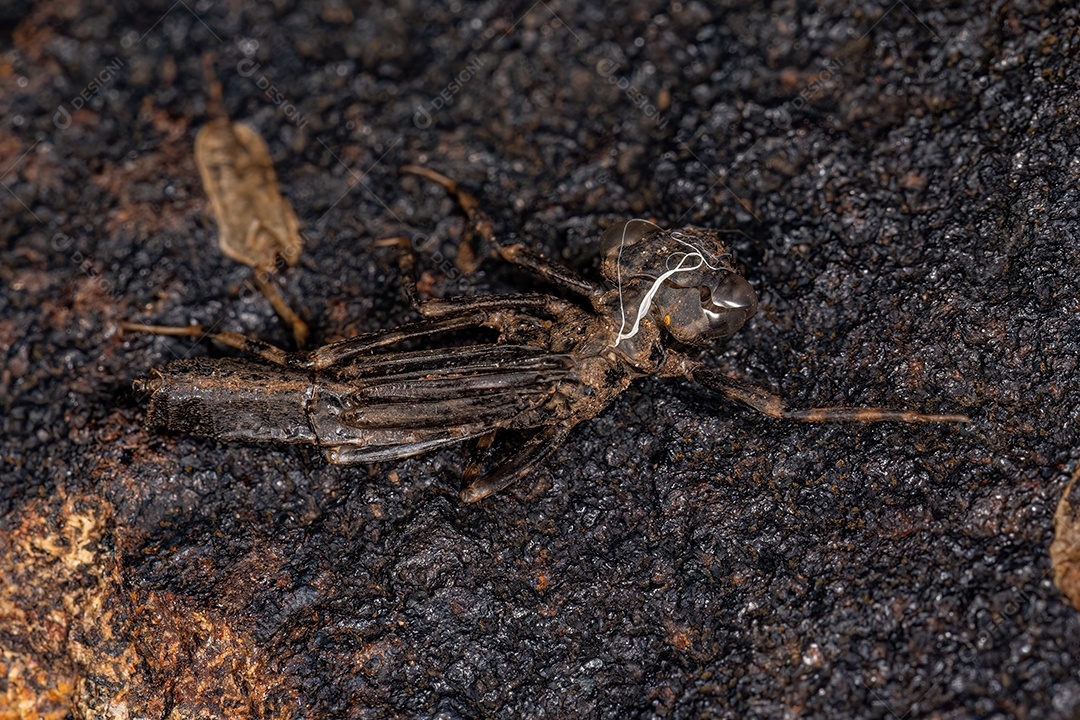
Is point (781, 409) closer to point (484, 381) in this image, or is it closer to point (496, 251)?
point (484, 381)

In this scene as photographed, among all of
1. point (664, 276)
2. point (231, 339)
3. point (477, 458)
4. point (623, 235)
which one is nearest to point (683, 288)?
point (664, 276)

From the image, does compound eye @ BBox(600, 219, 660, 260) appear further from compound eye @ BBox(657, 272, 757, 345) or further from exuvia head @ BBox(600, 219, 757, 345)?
compound eye @ BBox(657, 272, 757, 345)

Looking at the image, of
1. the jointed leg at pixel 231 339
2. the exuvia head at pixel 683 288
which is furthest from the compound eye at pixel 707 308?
the jointed leg at pixel 231 339

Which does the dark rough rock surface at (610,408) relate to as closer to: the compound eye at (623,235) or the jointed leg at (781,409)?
the jointed leg at (781,409)

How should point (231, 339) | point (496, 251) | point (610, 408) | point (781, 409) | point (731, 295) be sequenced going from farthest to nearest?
point (496, 251)
point (231, 339)
point (610, 408)
point (731, 295)
point (781, 409)

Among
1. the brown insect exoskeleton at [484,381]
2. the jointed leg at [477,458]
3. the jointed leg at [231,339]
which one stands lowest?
the jointed leg at [477,458]

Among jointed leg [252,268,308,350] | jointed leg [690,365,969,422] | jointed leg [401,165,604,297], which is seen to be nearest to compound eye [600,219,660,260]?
jointed leg [401,165,604,297]
